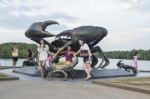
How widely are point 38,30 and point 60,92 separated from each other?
7.90 m

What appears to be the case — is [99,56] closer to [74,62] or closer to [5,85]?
[74,62]

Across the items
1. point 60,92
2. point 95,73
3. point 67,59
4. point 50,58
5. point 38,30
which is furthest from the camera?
point 38,30

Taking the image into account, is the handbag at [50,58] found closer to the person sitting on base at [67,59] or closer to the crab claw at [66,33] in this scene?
the person sitting on base at [67,59]

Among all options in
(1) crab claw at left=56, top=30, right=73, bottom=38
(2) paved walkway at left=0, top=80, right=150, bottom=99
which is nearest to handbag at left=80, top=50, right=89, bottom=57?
(1) crab claw at left=56, top=30, right=73, bottom=38

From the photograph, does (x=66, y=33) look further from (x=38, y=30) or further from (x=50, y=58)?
(x=50, y=58)

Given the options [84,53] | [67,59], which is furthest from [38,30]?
[84,53]

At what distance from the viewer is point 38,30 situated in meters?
20.6

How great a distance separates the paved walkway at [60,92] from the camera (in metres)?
12.1

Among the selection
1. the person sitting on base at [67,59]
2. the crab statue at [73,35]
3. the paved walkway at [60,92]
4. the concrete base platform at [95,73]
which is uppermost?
the crab statue at [73,35]

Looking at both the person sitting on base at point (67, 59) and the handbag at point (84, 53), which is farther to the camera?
the person sitting on base at point (67, 59)

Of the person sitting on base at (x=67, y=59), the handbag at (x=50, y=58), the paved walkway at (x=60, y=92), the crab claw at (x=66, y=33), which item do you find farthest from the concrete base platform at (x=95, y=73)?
the paved walkway at (x=60, y=92)

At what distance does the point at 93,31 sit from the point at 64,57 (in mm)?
1931

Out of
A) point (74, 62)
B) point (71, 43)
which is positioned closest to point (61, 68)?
point (74, 62)

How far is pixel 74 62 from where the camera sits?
18.3 metres
